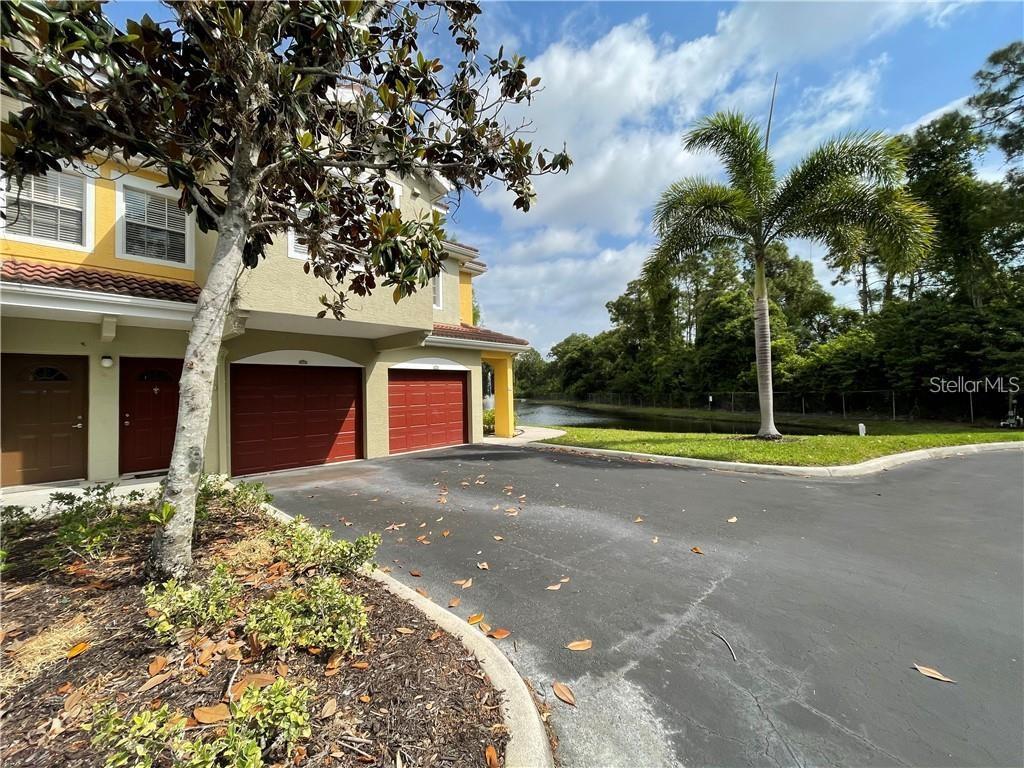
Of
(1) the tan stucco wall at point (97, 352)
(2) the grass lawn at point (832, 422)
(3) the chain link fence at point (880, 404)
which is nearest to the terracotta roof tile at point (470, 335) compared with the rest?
(1) the tan stucco wall at point (97, 352)

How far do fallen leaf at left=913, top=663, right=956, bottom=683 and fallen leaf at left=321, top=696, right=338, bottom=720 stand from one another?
3.64 metres

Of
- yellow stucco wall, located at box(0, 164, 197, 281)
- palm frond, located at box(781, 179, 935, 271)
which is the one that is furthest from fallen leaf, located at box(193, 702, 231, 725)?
palm frond, located at box(781, 179, 935, 271)

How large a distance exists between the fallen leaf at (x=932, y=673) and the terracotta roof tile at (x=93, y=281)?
10.2m

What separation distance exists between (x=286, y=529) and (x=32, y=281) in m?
5.76

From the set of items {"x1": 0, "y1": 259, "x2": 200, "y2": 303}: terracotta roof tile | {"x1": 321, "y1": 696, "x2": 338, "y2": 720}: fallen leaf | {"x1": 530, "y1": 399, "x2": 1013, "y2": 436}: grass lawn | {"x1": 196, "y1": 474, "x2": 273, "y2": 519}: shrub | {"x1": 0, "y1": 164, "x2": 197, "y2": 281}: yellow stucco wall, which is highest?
{"x1": 0, "y1": 164, "x2": 197, "y2": 281}: yellow stucco wall

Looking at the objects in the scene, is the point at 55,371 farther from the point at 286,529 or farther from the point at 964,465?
the point at 964,465

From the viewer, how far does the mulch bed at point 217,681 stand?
1.92 metres

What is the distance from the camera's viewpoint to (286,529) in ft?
13.8

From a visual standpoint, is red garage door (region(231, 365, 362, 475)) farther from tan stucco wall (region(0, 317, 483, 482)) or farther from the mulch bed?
the mulch bed

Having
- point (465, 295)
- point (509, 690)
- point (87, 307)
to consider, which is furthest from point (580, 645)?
point (465, 295)

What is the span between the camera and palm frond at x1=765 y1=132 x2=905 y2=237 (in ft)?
33.5

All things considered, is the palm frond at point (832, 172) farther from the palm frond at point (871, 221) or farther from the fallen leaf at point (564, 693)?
the fallen leaf at point (564, 693)

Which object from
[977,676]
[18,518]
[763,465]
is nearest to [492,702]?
[977,676]

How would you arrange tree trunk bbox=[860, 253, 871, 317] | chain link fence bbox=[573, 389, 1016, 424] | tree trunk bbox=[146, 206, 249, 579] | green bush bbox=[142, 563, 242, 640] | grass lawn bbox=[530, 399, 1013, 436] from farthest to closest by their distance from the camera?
tree trunk bbox=[860, 253, 871, 317] < chain link fence bbox=[573, 389, 1016, 424] < grass lawn bbox=[530, 399, 1013, 436] < tree trunk bbox=[146, 206, 249, 579] < green bush bbox=[142, 563, 242, 640]
